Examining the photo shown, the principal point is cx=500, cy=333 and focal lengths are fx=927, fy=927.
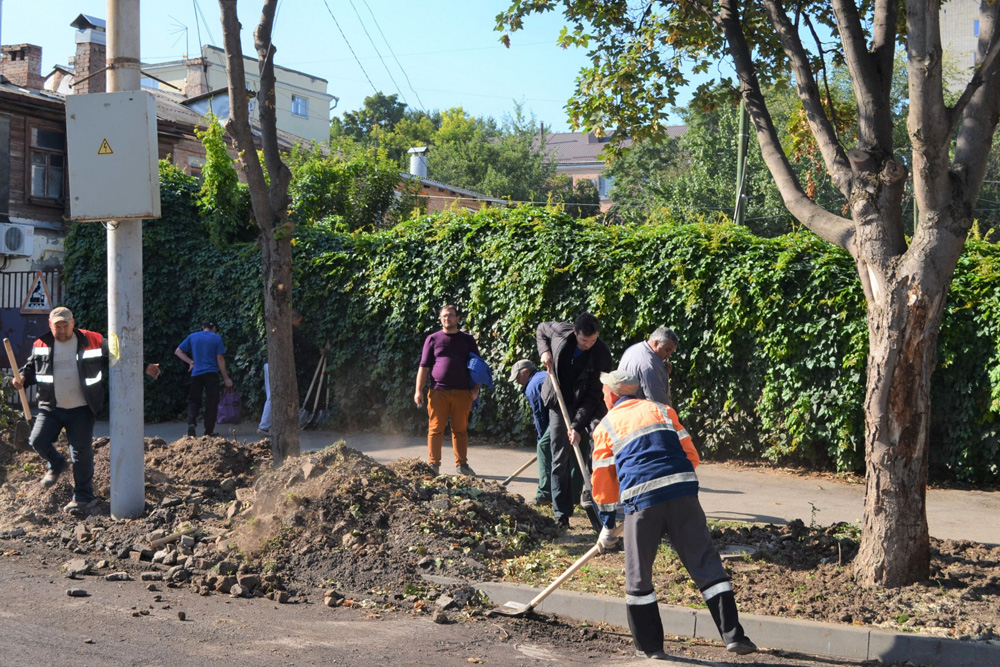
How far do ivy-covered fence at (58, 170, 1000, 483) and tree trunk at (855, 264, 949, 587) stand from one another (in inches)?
156

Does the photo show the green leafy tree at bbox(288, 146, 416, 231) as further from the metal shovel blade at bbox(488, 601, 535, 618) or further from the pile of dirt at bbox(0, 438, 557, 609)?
the metal shovel blade at bbox(488, 601, 535, 618)

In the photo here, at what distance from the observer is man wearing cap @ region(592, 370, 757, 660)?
5.12m

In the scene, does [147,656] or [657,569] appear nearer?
[147,656]

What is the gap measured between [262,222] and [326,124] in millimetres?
47315

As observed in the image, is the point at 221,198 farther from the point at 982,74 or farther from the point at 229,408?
the point at 982,74

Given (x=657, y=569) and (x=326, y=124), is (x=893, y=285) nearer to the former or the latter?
(x=657, y=569)

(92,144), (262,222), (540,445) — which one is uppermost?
(92,144)

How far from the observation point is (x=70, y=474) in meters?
8.88

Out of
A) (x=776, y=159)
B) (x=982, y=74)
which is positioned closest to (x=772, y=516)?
(x=776, y=159)

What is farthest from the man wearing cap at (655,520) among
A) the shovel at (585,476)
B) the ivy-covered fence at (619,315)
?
the ivy-covered fence at (619,315)

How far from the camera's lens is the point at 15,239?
1994cm

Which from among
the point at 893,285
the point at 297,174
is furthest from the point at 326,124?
the point at 893,285

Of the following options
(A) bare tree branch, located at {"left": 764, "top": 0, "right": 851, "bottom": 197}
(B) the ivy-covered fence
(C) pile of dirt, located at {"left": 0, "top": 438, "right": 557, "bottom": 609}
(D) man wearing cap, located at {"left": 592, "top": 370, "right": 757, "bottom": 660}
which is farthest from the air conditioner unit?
(D) man wearing cap, located at {"left": 592, "top": 370, "right": 757, "bottom": 660}

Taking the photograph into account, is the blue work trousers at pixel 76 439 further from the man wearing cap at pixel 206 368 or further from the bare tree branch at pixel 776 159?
the bare tree branch at pixel 776 159
